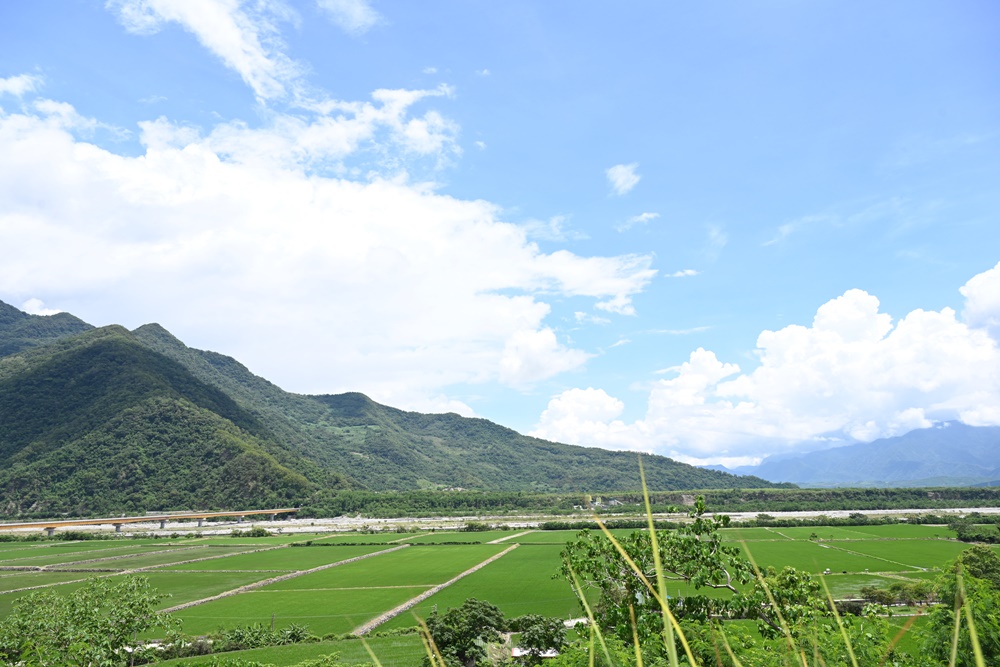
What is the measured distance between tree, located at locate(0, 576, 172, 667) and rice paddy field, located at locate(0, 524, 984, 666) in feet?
30.8

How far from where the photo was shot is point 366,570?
216 ft

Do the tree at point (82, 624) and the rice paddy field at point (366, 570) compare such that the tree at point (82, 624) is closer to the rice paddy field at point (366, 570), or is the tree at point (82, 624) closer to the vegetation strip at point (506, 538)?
the rice paddy field at point (366, 570)

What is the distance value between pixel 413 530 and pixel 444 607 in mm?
67222

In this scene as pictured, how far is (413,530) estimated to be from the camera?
110 meters

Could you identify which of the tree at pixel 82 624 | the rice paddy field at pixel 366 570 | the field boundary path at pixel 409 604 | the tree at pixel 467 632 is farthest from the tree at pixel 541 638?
the tree at pixel 82 624

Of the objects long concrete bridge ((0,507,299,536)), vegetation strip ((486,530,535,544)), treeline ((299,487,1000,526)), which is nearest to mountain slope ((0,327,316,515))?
long concrete bridge ((0,507,299,536))

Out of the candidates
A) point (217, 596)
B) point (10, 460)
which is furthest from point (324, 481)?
point (217, 596)

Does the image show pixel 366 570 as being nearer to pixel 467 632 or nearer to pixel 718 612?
pixel 467 632

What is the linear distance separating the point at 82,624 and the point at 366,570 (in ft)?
148

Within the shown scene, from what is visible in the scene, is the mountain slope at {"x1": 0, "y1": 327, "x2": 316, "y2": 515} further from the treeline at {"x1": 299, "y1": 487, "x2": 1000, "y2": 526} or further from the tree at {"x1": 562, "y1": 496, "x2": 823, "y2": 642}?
the tree at {"x1": 562, "y1": 496, "x2": 823, "y2": 642}

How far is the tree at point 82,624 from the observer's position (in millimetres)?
21359

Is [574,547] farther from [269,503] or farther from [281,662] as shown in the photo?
[269,503]

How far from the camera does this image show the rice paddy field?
44.7m

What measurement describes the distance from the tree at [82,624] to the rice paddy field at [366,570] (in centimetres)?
938
